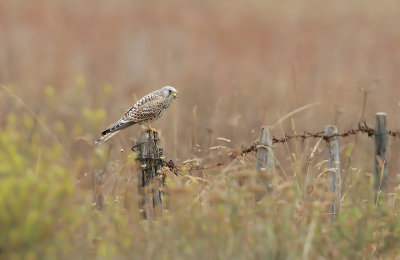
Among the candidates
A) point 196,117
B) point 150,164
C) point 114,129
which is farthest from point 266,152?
point 196,117

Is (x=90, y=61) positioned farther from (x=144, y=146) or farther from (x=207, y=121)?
(x=144, y=146)

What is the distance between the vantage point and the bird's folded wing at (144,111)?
5641mm

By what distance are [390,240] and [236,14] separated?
421 inches

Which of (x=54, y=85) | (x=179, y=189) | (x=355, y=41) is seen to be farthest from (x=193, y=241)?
(x=355, y=41)

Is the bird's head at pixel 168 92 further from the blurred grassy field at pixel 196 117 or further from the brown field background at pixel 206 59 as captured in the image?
the brown field background at pixel 206 59

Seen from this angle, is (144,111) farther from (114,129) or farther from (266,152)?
(266,152)

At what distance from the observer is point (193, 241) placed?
3.73 meters

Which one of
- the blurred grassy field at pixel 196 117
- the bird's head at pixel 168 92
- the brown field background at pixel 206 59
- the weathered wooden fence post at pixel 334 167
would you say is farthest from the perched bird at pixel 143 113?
the brown field background at pixel 206 59

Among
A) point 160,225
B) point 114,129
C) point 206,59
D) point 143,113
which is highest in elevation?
point 206,59

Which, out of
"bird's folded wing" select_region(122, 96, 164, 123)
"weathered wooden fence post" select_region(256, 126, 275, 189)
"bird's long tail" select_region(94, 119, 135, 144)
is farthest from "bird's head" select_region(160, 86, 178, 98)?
"weathered wooden fence post" select_region(256, 126, 275, 189)

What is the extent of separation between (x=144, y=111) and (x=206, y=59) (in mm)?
6644

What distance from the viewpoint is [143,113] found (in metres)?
5.65

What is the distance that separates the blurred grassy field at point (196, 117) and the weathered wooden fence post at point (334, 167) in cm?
11

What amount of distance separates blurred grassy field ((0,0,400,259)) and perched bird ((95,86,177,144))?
12.0 inches
